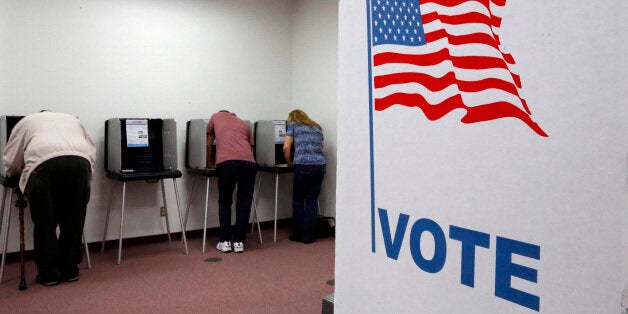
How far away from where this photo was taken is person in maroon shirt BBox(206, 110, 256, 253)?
4.11 meters

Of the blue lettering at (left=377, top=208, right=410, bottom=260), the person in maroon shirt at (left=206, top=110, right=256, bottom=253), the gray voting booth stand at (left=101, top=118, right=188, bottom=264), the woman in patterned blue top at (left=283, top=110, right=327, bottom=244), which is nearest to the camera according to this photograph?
the blue lettering at (left=377, top=208, right=410, bottom=260)

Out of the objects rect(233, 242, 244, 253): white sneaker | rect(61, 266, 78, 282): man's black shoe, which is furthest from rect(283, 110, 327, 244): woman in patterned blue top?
rect(61, 266, 78, 282): man's black shoe

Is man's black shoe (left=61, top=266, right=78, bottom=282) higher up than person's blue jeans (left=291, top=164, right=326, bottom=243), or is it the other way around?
person's blue jeans (left=291, top=164, right=326, bottom=243)

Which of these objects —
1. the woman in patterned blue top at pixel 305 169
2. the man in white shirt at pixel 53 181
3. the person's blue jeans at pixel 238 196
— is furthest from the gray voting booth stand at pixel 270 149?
the man in white shirt at pixel 53 181

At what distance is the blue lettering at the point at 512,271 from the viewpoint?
460 mm

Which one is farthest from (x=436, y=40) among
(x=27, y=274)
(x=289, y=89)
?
(x=289, y=89)

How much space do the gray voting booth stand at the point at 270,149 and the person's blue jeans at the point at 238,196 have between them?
17.2 inches

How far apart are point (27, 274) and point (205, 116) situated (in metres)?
2.15

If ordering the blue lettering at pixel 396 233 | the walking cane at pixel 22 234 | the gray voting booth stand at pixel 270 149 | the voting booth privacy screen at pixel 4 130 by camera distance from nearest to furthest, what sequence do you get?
the blue lettering at pixel 396 233 < the walking cane at pixel 22 234 < the voting booth privacy screen at pixel 4 130 < the gray voting booth stand at pixel 270 149

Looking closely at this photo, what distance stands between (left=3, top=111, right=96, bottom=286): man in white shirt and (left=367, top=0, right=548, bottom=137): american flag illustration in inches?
123

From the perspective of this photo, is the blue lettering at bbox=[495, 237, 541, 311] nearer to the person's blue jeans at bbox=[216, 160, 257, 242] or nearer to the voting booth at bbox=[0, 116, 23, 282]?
the voting booth at bbox=[0, 116, 23, 282]

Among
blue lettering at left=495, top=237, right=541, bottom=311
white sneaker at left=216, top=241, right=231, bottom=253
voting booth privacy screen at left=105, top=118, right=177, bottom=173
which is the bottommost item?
white sneaker at left=216, top=241, right=231, bottom=253

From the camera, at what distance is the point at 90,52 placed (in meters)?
4.11

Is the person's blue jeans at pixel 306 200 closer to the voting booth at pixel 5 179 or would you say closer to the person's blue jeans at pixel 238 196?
the person's blue jeans at pixel 238 196
